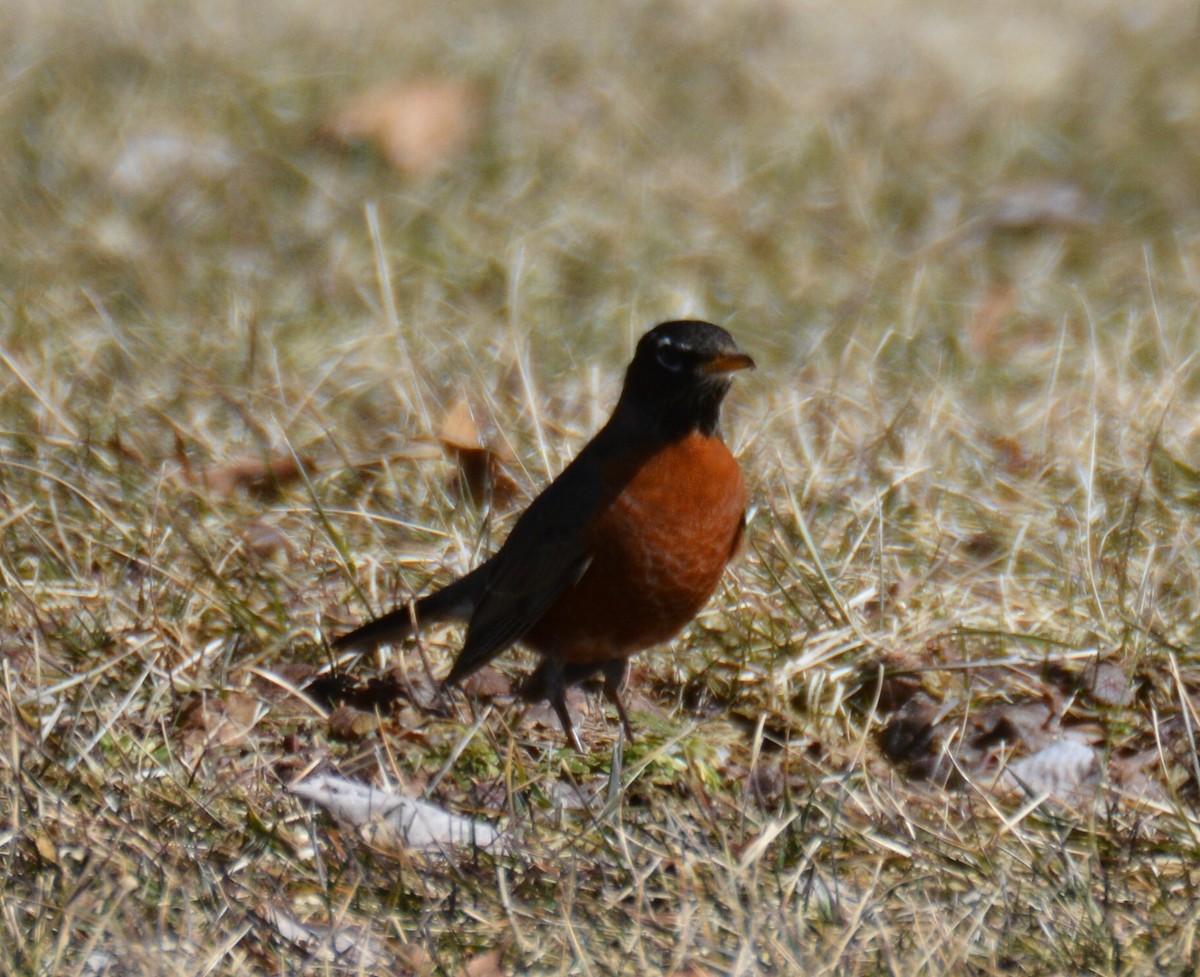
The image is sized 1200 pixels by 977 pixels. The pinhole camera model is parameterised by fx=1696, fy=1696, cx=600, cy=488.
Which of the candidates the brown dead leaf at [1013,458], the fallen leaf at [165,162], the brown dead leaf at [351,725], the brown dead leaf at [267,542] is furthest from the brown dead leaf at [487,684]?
the fallen leaf at [165,162]

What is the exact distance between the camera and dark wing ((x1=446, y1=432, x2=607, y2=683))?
393 centimetres

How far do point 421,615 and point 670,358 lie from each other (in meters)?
0.87

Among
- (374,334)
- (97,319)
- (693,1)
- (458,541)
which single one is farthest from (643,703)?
(693,1)

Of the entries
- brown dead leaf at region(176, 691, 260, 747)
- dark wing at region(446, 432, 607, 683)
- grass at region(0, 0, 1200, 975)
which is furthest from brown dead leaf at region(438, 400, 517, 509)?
brown dead leaf at region(176, 691, 260, 747)

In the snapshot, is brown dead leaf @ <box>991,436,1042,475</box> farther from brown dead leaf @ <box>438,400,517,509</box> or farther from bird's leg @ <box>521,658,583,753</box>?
bird's leg @ <box>521,658,583,753</box>

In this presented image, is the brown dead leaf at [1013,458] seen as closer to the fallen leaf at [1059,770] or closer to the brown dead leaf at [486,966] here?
the fallen leaf at [1059,770]

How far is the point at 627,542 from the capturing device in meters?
3.87

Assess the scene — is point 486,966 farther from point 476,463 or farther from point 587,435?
point 587,435

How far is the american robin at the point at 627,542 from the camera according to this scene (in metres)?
3.83

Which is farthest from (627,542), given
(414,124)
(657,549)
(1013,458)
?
(414,124)

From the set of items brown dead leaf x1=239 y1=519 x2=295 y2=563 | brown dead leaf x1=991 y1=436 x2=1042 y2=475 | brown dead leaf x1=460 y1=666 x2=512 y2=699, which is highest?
brown dead leaf x1=991 y1=436 x2=1042 y2=475

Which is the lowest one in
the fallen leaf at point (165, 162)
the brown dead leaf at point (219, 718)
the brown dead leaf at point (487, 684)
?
the brown dead leaf at point (487, 684)

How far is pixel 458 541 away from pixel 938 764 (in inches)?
59.1

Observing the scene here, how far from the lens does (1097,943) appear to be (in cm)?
262
